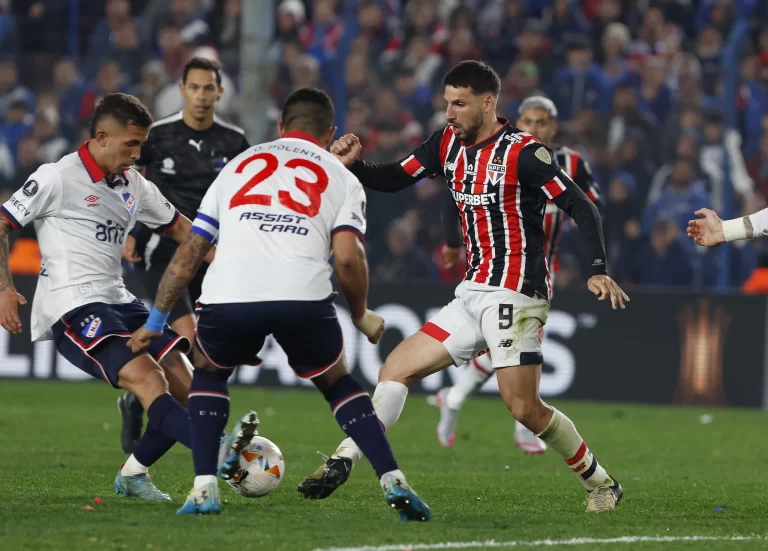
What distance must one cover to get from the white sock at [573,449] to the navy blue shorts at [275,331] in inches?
54.7

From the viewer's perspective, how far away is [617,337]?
13.6m

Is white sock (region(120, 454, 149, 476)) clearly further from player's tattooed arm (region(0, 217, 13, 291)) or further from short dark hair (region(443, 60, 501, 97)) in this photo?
short dark hair (region(443, 60, 501, 97))

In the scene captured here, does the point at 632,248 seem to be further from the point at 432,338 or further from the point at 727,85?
the point at 432,338

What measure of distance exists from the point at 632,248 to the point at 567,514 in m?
7.59

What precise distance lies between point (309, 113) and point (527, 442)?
4697 mm

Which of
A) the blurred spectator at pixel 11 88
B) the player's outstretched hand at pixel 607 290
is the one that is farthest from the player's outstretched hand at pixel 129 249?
the blurred spectator at pixel 11 88

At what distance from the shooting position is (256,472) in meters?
6.29

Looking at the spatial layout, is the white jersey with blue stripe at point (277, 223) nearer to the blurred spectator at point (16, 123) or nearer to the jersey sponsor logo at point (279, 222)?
the jersey sponsor logo at point (279, 222)

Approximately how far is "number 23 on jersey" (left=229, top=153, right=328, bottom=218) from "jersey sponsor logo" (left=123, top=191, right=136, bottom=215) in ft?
3.60

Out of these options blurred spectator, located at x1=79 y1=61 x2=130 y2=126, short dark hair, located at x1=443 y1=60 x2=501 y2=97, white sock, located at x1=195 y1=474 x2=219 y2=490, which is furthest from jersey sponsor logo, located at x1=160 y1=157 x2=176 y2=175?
blurred spectator, located at x1=79 y1=61 x2=130 y2=126

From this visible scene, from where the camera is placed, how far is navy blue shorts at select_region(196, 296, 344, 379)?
18.4ft

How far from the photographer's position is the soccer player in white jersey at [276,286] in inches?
222

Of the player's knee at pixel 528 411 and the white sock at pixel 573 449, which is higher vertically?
the player's knee at pixel 528 411

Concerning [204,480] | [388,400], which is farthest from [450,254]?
[204,480]
